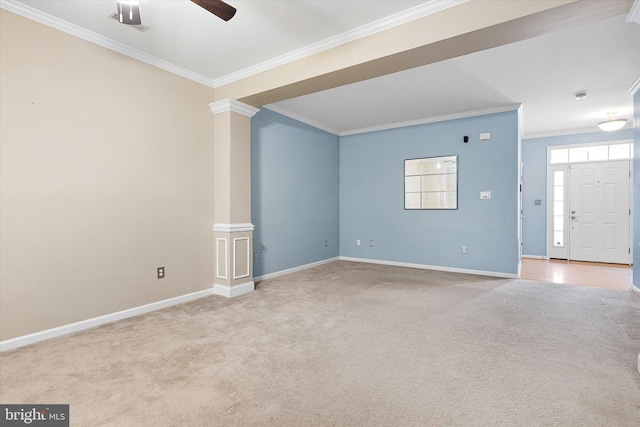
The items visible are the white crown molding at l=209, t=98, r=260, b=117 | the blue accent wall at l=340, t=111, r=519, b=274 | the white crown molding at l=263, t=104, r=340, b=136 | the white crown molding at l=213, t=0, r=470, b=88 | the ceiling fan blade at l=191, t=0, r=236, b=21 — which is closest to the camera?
the ceiling fan blade at l=191, t=0, r=236, b=21

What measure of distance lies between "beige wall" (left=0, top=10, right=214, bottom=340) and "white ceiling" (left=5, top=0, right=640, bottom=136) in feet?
1.01

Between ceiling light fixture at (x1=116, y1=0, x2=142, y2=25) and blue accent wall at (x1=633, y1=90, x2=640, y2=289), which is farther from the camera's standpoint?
blue accent wall at (x1=633, y1=90, x2=640, y2=289)

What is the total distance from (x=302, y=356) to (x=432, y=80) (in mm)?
3522

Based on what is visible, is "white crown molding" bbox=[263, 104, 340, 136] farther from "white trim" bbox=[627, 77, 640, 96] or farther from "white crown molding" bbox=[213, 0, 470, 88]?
"white trim" bbox=[627, 77, 640, 96]

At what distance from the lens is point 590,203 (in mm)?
6480

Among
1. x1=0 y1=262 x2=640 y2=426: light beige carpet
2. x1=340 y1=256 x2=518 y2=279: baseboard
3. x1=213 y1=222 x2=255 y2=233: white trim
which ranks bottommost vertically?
x1=0 y1=262 x2=640 y2=426: light beige carpet

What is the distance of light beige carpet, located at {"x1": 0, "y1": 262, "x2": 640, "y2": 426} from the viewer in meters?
1.67

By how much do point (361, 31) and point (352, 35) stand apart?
0.10 metres

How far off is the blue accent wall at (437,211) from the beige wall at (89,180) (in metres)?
3.48

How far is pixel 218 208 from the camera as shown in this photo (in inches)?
156

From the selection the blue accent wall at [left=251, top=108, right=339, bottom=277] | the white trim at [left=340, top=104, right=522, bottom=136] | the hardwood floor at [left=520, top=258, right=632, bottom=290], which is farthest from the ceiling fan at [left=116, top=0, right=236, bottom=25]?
the hardwood floor at [left=520, top=258, right=632, bottom=290]

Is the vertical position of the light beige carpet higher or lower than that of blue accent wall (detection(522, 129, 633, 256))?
lower

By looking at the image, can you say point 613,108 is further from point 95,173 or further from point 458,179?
point 95,173

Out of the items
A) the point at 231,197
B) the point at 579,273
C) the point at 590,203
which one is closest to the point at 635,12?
the point at 231,197
